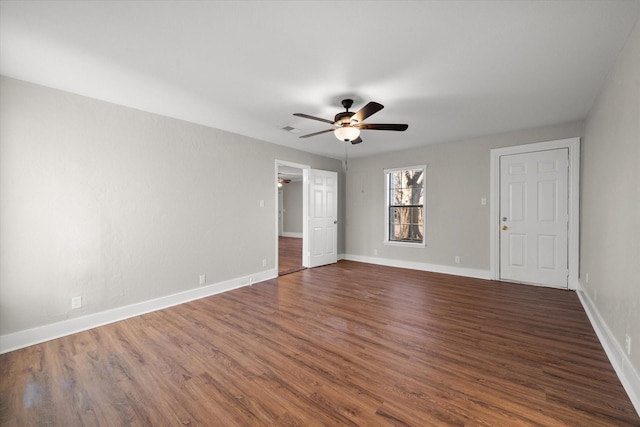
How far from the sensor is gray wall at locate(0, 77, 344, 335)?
2572mm

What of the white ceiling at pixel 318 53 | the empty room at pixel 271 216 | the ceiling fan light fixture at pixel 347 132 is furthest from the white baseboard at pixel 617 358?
the ceiling fan light fixture at pixel 347 132

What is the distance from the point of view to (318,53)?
2209mm

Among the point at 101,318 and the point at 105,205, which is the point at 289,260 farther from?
the point at 105,205

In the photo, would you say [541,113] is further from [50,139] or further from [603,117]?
[50,139]

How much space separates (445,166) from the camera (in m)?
5.27

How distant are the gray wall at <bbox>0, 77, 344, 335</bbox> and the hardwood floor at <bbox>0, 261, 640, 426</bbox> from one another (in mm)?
472

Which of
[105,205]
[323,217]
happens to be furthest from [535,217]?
[105,205]

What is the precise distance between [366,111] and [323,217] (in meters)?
3.50

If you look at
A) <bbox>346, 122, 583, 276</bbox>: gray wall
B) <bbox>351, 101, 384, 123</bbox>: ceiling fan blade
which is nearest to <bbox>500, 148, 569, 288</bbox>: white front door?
<bbox>346, 122, 583, 276</bbox>: gray wall

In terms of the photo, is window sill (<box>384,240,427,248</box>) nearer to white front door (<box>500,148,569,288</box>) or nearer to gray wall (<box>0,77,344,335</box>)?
white front door (<box>500,148,569,288</box>)

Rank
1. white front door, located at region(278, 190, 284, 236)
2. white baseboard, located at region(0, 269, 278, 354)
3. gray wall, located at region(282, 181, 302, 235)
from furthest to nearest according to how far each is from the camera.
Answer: white front door, located at region(278, 190, 284, 236)
gray wall, located at region(282, 181, 302, 235)
white baseboard, located at region(0, 269, 278, 354)

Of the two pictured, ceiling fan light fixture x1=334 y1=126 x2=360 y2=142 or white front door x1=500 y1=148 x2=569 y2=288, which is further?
white front door x1=500 y1=148 x2=569 y2=288

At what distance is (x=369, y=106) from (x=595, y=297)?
3201 mm

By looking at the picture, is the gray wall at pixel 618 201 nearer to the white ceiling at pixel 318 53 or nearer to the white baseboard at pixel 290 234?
the white ceiling at pixel 318 53
